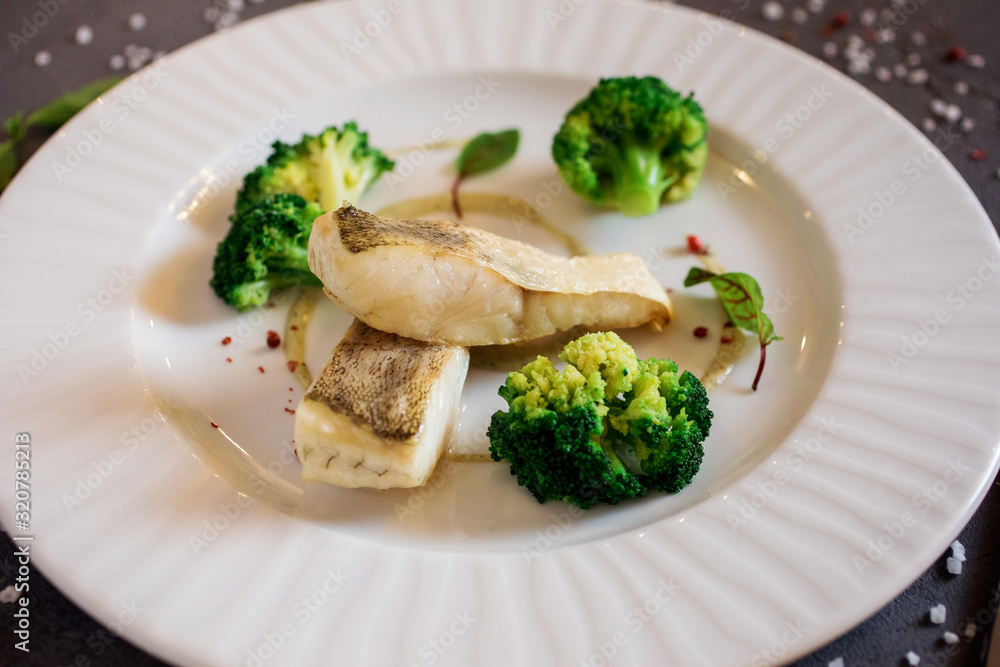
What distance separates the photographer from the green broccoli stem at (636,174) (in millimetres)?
3592

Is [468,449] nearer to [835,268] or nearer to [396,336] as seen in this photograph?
[396,336]

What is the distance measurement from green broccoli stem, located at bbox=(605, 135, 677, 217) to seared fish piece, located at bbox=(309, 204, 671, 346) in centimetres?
53

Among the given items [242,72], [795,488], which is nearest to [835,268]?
[795,488]

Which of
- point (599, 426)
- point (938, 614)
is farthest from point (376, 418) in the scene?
point (938, 614)

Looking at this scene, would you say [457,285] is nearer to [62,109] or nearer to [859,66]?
[62,109]

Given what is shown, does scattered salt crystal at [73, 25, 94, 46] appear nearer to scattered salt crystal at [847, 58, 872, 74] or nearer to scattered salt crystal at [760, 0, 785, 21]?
scattered salt crystal at [760, 0, 785, 21]

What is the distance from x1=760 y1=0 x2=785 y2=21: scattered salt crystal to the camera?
190 inches

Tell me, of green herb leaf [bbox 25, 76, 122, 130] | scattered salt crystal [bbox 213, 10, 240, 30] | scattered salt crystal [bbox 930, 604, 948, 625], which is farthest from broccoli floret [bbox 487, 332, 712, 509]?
scattered salt crystal [bbox 213, 10, 240, 30]

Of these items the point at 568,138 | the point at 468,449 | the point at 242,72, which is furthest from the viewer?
the point at 242,72

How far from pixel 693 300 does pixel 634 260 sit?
0.32 metres

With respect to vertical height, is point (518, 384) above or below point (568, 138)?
below

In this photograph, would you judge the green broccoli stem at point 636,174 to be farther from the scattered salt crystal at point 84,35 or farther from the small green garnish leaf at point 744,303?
the scattered salt crystal at point 84,35

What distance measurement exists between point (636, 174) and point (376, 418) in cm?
174

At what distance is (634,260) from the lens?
10.9 ft
